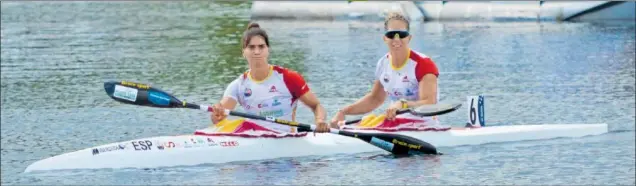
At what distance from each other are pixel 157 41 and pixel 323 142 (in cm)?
2645

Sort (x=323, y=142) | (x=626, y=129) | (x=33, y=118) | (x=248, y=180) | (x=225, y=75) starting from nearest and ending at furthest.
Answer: (x=248, y=180), (x=323, y=142), (x=626, y=129), (x=33, y=118), (x=225, y=75)

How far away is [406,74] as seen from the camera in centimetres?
2156

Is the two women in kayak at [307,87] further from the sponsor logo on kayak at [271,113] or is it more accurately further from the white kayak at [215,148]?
the white kayak at [215,148]

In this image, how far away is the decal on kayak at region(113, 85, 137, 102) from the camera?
68.0 feet

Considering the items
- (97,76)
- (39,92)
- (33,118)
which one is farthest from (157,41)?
(33,118)

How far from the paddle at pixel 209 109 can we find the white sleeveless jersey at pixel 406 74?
0.44m

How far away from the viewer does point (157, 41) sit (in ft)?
156

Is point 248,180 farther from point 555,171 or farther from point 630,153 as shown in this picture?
point 630,153

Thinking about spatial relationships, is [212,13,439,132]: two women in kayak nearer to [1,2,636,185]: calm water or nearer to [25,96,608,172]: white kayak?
[25,96,608,172]: white kayak

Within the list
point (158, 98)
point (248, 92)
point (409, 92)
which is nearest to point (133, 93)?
point (158, 98)

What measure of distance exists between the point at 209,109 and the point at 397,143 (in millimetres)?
2502

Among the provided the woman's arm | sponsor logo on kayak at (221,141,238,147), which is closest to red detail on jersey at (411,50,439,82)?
the woman's arm

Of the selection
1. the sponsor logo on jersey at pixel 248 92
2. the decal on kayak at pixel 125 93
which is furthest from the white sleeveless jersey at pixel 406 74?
the decal on kayak at pixel 125 93

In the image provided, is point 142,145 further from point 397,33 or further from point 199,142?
point 397,33
